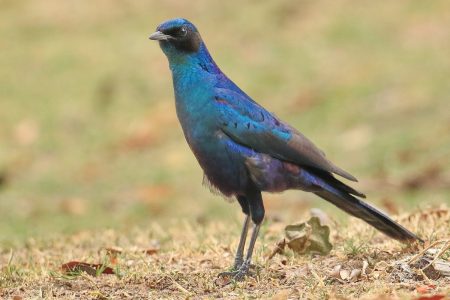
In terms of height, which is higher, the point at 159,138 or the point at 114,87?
the point at 114,87

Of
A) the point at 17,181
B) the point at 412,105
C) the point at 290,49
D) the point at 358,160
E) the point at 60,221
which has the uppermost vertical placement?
the point at 290,49

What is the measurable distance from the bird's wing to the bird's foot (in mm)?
574

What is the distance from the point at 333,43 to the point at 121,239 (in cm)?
1013

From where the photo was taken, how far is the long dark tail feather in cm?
510

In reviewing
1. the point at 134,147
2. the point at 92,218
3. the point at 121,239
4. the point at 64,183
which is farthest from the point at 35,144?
the point at 121,239

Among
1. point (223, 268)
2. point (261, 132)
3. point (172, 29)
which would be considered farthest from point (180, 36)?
point (223, 268)

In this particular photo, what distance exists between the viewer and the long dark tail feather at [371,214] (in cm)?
510

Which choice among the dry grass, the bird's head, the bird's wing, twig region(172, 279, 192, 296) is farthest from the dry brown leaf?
the bird's head

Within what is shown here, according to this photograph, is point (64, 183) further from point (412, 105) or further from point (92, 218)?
point (412, 105)

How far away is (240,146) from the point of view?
16.1ft

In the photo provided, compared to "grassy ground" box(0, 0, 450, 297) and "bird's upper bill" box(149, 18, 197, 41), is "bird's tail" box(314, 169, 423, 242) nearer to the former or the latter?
"grassy ground" box(0, 0, 450, 297)

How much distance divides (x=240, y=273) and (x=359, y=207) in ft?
2.53

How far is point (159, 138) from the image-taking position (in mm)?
13547

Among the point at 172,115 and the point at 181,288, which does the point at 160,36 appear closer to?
the point at 181,288
